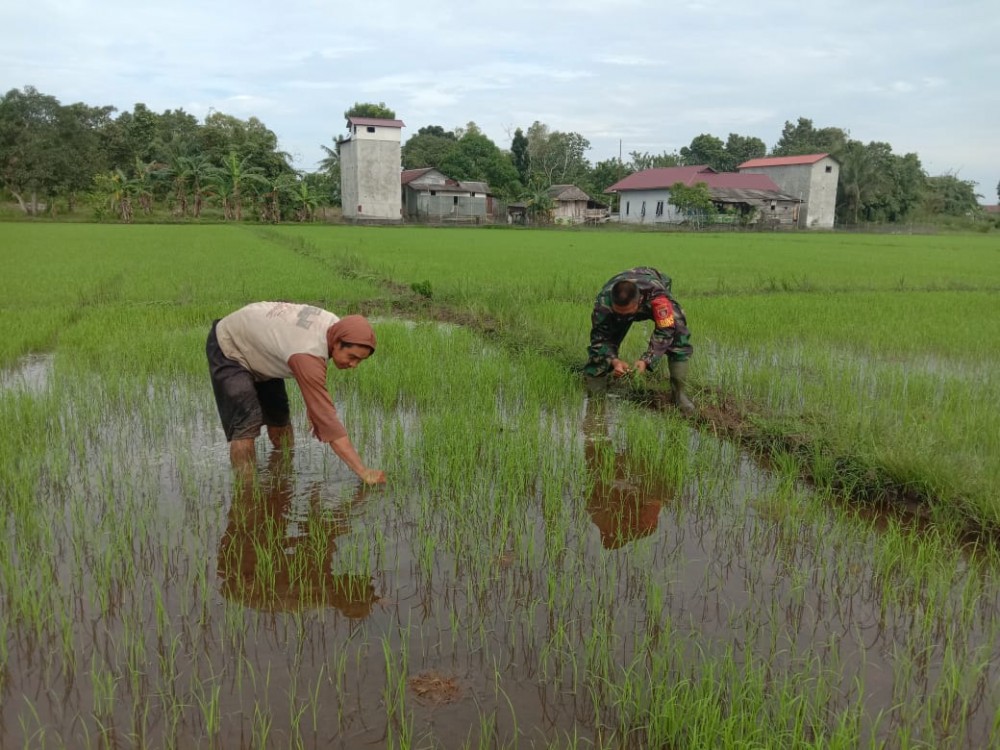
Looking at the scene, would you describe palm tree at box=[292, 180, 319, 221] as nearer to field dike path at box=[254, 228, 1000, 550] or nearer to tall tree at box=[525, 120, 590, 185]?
tall tree at box=[525, 120, 590, 185]

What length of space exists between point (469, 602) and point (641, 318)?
263cm

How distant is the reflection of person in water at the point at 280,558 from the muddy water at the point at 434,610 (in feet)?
0.04

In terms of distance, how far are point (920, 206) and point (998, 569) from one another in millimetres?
43717

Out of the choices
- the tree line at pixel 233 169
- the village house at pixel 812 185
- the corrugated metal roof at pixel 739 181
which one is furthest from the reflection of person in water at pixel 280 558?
the village house at pixel 812 185

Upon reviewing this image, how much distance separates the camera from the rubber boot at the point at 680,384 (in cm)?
450

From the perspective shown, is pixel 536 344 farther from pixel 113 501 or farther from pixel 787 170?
pixel 787 170

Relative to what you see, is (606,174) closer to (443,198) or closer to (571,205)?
(571,205)

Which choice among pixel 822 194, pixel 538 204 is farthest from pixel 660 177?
pixel 822 194

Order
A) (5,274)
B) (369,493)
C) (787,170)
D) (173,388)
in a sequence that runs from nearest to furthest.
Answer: (369,493)
(173,388)
(5,274)
(787,170)

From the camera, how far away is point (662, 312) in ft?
13.8

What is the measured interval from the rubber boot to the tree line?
1111 inches

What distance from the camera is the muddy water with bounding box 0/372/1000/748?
185 centimetres

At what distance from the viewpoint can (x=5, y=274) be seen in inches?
387

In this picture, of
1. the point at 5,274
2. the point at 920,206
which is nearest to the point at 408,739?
the point at 5,274
